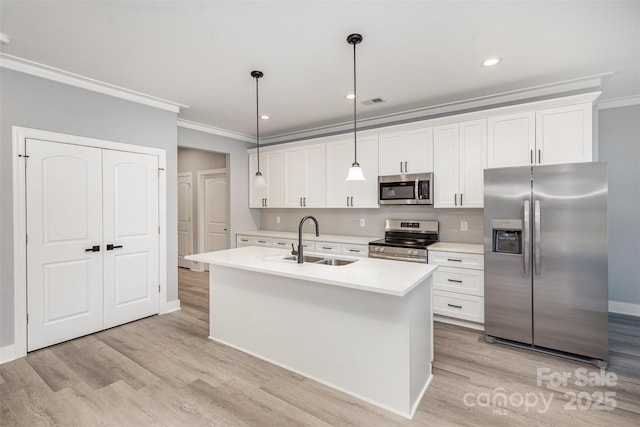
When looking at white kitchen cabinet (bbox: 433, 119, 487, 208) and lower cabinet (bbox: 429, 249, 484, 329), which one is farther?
white kitchen cabinet (bbox: 433, 119, 487, 208)

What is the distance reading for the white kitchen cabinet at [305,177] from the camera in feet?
16.2

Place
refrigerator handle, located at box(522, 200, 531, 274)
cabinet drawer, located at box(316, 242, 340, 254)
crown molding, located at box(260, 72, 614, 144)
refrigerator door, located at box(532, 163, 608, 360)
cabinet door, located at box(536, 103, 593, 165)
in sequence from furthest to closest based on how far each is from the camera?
cabinet drawer, located at box(316, 242, 340, 254) → crown molding, located at box(260, 72, 614, 144) → cabinet door, located at box(536, 103, 593, 165) → refrigerator handle, located at box(522, 200, 531, 274) → refrigerator door, located at box(532, 163, 608, 360)

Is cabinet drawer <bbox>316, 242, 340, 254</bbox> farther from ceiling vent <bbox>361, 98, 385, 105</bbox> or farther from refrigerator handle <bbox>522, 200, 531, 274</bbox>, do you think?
refrigerator handle <bbox>522, 200, 531, 274</bbox>

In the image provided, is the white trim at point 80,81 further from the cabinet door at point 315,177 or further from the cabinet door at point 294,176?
the cabinet door at point 315,177

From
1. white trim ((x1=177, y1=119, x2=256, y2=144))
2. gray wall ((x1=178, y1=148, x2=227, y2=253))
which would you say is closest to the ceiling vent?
white trim ((x1=177, y1=119, x2=256, y2=144))

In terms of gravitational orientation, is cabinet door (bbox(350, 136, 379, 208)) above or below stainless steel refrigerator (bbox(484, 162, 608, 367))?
above

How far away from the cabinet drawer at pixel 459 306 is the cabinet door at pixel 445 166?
3.52ft

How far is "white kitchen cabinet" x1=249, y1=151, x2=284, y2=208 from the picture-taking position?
17.8 ft

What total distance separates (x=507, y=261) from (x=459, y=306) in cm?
81

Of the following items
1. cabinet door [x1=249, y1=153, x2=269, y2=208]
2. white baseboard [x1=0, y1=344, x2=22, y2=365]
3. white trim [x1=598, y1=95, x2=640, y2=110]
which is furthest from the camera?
cabinet door [x1=249, y1=153, x2=269, y2=208]

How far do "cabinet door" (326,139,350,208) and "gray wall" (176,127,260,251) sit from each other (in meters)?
1.77

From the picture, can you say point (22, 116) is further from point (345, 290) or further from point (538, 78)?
point (538, 78)

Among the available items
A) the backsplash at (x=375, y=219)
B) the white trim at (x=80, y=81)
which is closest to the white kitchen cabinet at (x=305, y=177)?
the backsplash at (x=375, y=219)

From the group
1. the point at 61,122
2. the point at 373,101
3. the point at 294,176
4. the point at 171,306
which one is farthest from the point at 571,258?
the point at 61,122
